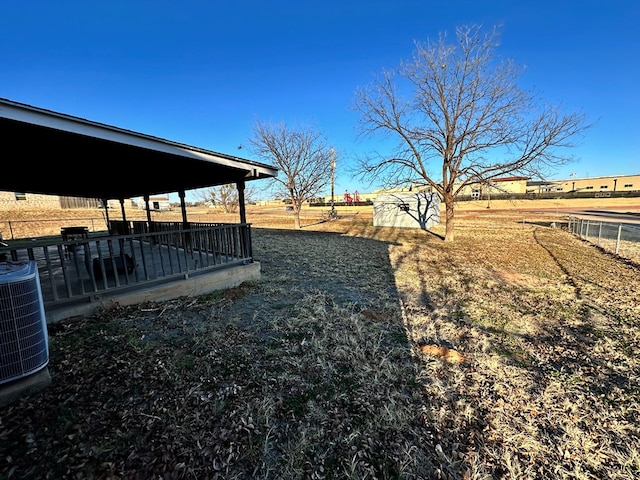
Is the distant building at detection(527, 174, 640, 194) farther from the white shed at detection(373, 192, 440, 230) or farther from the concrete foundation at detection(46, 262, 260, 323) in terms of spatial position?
the concrete foundation at detection(46, 262, 260, 323)

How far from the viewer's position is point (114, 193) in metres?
10.3

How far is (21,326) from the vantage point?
2102 millimetres

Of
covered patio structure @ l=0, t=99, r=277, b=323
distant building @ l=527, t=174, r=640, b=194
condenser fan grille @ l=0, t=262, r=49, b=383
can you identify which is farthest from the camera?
distant building @ l=527, t=174, r=640, b=194

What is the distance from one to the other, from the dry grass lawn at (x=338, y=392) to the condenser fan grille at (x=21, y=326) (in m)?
0.34

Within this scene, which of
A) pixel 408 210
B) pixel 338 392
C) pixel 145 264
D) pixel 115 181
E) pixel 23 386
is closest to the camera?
pixel 23 386

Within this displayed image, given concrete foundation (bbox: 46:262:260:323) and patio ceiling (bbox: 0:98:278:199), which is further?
concrete foundation (bbox: 46:262:260:323)

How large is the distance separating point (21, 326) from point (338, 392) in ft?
8.87

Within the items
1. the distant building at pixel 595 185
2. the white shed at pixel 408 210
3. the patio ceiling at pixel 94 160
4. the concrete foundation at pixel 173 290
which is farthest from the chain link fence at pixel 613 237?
the distant building at pixel 595 185

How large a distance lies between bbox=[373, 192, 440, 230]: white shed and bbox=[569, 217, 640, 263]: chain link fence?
7.25 metres

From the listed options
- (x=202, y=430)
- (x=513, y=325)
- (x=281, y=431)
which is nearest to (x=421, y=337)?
(x=513, y=325)

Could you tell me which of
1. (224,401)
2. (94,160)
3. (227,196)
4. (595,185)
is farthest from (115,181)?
(595,185)

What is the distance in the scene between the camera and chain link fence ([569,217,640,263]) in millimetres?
8845

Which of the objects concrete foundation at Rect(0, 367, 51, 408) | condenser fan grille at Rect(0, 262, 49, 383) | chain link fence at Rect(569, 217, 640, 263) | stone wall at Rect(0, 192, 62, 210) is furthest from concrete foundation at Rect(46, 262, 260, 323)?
stone wall at Rect(0, 192, 62, 210)

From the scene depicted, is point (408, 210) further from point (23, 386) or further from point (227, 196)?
point (227, 196)
